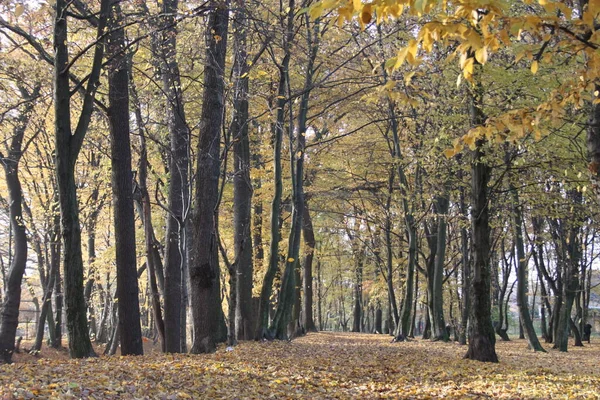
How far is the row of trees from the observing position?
233 inches

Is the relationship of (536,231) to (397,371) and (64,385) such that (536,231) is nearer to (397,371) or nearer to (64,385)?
(397,371)

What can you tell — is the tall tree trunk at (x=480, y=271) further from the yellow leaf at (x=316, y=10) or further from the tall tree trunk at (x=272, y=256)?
the yellow leaf at (x=316, y=10)

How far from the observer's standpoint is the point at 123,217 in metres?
9.77

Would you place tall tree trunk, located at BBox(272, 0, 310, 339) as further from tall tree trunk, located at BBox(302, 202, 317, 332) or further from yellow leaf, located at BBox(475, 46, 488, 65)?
yellow leaf, located at BBox(475, 46, 488, 65)

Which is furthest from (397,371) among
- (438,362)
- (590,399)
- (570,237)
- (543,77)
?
(570,237)

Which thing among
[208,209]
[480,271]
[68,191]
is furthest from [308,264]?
[68,191]

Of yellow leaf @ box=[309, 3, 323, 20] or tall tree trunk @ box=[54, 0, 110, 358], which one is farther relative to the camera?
tall tree trunk @ box=[54, 0, 110, 358]

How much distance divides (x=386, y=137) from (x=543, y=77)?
9302mm

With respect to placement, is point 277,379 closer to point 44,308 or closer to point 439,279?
point 44,308

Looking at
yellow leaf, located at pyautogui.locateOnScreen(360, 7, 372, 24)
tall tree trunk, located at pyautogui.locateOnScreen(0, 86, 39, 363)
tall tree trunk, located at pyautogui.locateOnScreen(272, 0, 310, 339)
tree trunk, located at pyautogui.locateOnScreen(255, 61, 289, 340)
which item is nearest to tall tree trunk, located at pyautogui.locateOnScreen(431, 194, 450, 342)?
tall tree trunk, located at pyautogui.locateOnScreen(272, 0, 310, 339)

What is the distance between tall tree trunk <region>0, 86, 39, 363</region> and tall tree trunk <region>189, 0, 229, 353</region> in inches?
200

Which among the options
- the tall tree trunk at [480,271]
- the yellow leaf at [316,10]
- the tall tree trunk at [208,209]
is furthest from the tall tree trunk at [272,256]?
the yellow leaf at [316,10]

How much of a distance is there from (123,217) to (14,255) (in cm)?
542

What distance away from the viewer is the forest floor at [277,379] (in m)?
4.98
